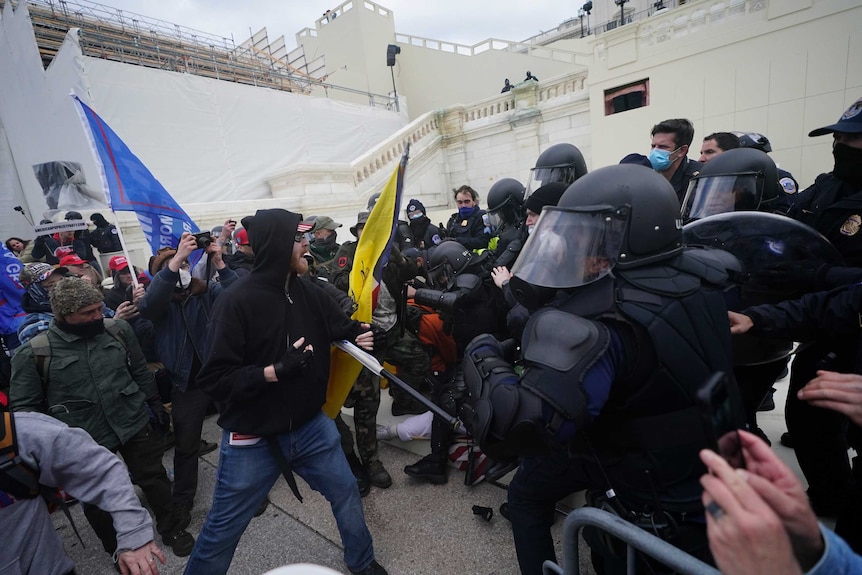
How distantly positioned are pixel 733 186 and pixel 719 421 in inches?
98.8

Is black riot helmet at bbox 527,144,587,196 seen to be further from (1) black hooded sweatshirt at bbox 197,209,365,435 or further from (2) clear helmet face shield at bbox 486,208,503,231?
(1) black hooded sweatshirt at bbox 197,209,365,435

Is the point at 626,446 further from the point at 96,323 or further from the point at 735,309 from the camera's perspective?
the point at 96,323

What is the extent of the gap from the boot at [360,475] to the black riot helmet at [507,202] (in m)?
2.95

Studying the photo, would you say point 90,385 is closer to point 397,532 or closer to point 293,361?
point 293,361

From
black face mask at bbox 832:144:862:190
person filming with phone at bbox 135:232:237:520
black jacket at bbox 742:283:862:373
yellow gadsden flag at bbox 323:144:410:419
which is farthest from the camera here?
person filming with phone at bbox 135:232:237:520

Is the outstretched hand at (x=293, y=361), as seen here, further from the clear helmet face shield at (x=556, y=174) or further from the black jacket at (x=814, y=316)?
the clear helmet face shield at (x=556, y=174)

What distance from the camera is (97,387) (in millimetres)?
2609

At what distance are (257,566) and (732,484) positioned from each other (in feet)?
9.59

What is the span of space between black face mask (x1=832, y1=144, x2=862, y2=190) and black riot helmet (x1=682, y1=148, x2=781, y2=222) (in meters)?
0.45

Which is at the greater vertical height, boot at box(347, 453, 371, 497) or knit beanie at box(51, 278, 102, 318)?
knit beanie at box(51, 278, 102, 318)

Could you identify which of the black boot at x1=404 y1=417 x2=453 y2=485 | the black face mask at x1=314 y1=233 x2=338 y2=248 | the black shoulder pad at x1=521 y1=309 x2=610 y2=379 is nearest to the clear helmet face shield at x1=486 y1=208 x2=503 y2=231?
the black face mask at x1=314 y1=233 x2=338 y2=248

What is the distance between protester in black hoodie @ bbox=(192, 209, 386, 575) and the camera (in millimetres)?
2037

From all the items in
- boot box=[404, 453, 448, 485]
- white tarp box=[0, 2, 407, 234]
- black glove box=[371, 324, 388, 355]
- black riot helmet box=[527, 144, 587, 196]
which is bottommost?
boot box=[404, 453, 448, 485]

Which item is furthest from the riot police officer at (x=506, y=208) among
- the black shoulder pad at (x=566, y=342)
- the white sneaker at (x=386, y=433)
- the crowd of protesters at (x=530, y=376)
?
the black shoulder pad at (x=566, y=342)
